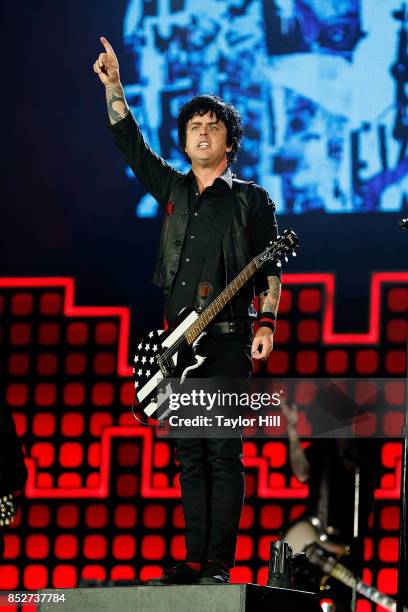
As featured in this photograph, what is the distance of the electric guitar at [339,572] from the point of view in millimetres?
4879

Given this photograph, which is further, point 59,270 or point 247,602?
point 59,270

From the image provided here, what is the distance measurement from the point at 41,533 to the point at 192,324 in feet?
6.89

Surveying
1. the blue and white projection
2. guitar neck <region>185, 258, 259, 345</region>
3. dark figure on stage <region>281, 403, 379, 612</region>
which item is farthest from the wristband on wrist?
the blue and white projection

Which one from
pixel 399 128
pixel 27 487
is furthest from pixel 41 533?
pixel 399 128

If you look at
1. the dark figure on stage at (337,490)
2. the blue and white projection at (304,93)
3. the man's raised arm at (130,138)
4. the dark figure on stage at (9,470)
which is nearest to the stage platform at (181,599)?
the man's raised arm at (130,138)

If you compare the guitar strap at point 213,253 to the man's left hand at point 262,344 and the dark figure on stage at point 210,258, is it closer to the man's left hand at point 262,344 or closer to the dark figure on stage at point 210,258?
the dark figure on stage at point 210,258

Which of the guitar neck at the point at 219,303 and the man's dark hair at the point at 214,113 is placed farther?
the man's dark hair at the point at 214,113

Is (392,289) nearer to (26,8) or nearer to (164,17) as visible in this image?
(164,17)

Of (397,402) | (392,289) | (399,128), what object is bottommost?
(397,402)

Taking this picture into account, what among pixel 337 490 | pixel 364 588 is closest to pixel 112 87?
pixel 337 490

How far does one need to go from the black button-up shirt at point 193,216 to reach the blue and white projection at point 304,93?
56.5 inches

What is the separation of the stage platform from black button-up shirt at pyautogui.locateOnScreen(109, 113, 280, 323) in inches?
43.3

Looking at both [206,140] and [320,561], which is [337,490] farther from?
[206,140]

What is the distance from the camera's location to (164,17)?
586 centimetres
